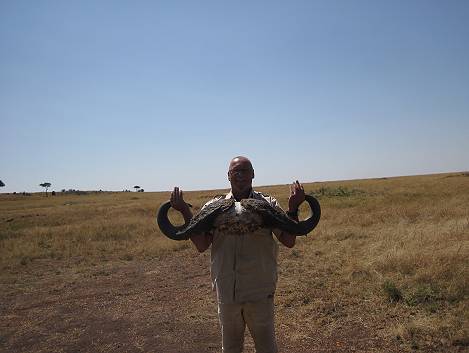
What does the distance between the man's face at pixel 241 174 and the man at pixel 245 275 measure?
356 millimetres

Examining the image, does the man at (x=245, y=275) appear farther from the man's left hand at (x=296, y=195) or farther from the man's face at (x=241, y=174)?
the man's face at (x=241, y=174)

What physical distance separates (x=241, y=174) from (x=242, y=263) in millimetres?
724

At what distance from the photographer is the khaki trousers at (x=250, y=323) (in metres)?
3.18

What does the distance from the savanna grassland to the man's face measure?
2971mm

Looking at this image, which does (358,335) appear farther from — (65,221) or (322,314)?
(65,221)

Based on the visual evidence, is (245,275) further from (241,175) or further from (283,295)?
(283,295)

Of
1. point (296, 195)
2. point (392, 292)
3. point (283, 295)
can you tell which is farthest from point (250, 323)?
point (283, 295)

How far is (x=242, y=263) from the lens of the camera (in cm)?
Result: 317

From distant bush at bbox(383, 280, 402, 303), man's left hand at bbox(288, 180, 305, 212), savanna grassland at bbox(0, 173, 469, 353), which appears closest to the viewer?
man's left hand at bbox(288, 180, 305, 212)

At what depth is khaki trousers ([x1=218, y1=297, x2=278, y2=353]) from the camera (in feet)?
10.4

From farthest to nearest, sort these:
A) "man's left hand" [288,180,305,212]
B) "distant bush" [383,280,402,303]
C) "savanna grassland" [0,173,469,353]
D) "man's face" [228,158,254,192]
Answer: "distant bush" [383,280,402,303] → "savanna grassland" [0,173,469,353] → "man's face" [228,158,254,192] → "man's left hand" [288,180,305,212]

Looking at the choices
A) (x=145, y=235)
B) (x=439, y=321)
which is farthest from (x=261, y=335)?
(x=145, y=235)

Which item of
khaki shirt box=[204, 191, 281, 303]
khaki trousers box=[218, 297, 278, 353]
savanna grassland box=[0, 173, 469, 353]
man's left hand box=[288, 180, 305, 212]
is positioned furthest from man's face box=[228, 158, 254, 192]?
savanna grassland box=[0, 173, 469, 353]

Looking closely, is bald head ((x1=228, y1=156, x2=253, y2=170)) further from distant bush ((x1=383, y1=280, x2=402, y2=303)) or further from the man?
distant bush ((x1=383, y1=280, x2=402, y2=303))
